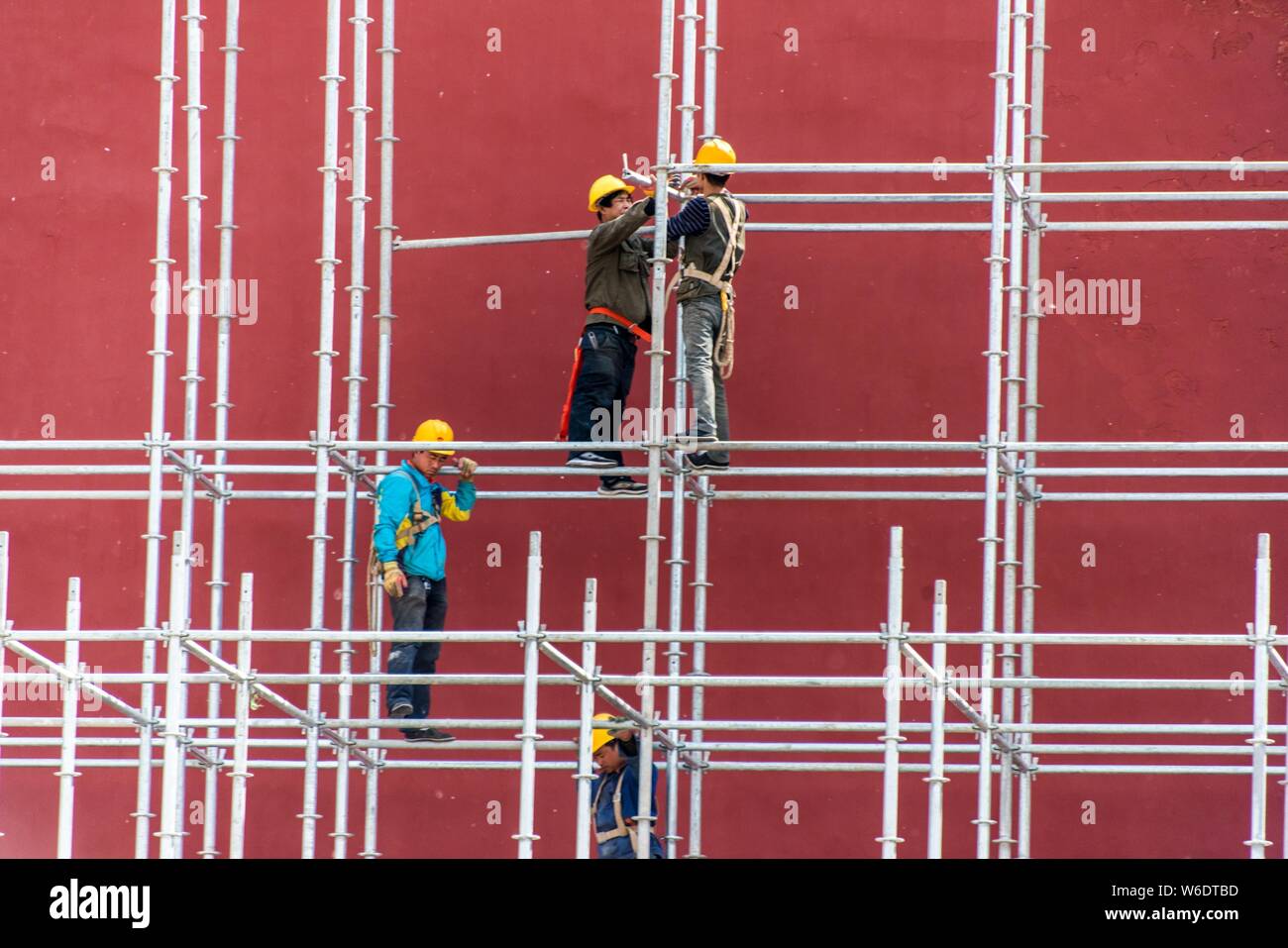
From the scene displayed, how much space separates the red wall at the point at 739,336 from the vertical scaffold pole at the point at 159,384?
1.01 meters

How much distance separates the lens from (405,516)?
14.0m

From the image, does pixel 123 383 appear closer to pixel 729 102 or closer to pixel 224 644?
pixel 224 644

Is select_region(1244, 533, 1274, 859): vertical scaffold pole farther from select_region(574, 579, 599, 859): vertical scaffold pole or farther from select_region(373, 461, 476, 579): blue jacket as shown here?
select_region(373, 461, 476, 579): blue jacket

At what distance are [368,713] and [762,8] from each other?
492 cm

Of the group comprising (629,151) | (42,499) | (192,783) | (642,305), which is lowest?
(192,783)

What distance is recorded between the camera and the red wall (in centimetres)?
1506

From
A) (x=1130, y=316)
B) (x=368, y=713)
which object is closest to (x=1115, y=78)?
(x=1130, y=316)

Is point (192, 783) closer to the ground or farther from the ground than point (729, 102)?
closer to the ground

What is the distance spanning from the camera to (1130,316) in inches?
600

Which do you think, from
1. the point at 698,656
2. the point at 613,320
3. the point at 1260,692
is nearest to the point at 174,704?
the point at 698,656

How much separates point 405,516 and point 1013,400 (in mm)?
3575

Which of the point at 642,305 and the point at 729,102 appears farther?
the point at 729,102

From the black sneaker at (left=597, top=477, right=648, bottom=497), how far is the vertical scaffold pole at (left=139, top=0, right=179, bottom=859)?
8.11 feet

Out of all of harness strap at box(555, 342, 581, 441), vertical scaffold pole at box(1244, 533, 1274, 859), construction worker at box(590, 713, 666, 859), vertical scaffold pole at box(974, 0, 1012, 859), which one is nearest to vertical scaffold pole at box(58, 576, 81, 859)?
construction worker at box(590, 713, 666, 859)
